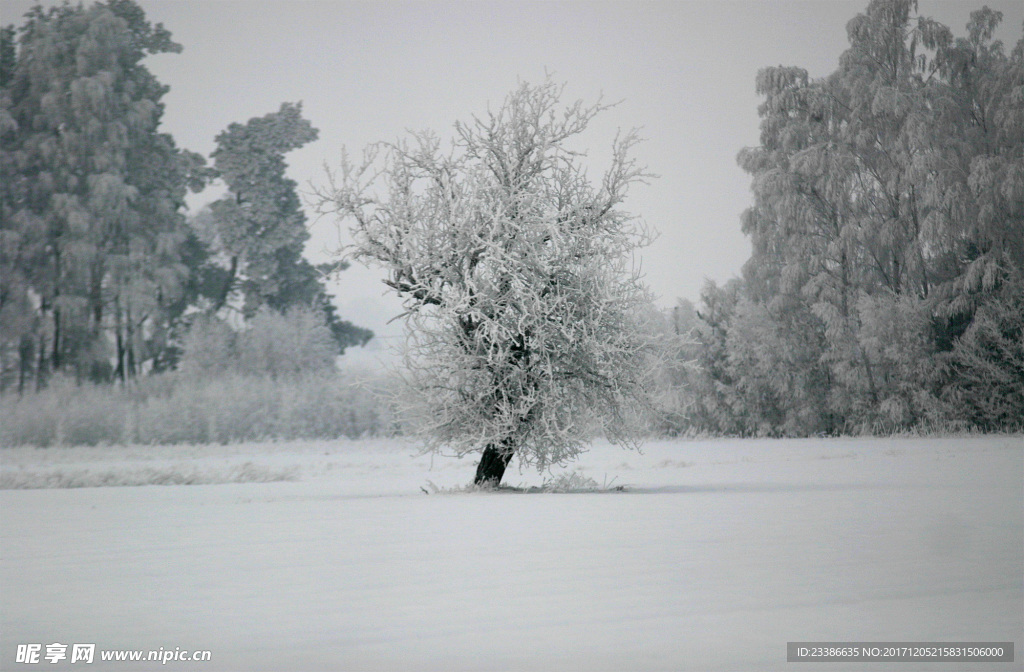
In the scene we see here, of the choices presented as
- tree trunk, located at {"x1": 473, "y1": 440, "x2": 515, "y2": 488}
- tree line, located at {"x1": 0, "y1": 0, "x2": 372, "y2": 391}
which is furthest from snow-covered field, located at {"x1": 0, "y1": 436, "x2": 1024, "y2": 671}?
tree line, located at {"x1": 0, "y1": 0, "x2": 372, "y2": 391}

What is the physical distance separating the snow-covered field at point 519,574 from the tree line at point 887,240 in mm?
11577

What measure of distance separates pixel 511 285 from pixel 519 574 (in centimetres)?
533

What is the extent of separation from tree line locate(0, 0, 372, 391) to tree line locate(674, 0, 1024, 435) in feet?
43.7

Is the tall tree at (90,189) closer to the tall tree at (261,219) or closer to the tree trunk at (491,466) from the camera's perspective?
the tall tree at (261,219)

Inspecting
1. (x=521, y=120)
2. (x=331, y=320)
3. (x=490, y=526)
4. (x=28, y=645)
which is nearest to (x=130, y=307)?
(x=331, y=320)

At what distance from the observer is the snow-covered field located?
161 inches

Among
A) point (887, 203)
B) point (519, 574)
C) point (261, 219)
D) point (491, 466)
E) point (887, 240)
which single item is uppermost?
point (261, 219)

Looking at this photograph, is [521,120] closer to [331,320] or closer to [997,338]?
[997,338]

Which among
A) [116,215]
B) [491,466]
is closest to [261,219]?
[116,215]

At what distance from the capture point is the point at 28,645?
417 centimetres

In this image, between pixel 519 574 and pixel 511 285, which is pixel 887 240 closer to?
pixel 511 285

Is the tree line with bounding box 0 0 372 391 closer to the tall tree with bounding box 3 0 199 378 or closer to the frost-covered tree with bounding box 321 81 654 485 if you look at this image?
the tall tree with bounding box 3 0 199 378

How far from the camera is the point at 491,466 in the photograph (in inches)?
452

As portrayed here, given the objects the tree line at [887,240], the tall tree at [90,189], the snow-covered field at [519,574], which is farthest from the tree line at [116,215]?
the snow-covered field at [519,574]
